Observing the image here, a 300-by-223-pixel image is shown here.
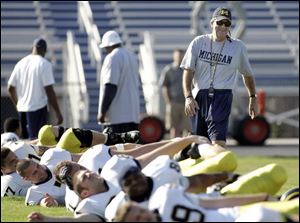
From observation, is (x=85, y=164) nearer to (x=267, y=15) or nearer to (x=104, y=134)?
(x=104, y=134)

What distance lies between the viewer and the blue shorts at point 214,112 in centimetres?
1112

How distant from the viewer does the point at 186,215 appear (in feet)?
24.6

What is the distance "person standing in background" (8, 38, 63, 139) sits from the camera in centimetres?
1454

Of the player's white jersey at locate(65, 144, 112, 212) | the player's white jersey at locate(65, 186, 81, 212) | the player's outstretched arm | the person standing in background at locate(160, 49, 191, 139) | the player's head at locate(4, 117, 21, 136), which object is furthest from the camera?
the person standing in background at locate(160, 49, 191, 139)

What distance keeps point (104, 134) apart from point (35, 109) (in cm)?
323

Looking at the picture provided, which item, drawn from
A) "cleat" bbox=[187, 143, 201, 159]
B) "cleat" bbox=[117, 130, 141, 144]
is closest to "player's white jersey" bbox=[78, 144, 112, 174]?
"cleat" bbox=[187, 143, 201, 159]

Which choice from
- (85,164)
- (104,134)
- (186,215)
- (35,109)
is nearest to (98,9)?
(35,109)

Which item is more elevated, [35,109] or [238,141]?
[35,109]

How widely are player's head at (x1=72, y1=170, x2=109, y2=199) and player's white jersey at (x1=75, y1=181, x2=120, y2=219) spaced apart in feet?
0.14

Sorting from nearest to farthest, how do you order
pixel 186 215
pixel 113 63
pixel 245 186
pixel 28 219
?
pixel 186 215 < pixel 28 219 < pixel 245 186 < pixel 113 63

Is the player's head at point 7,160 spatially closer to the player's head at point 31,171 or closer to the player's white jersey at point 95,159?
the player's head at point 31,171

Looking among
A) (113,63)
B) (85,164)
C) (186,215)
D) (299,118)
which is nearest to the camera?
(186,215)

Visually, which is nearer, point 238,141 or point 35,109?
point 35,109

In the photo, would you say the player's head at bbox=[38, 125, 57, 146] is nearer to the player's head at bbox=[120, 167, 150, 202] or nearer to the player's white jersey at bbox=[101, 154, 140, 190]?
the player's white jersey at bbox=[101, 154, 140, 190]
